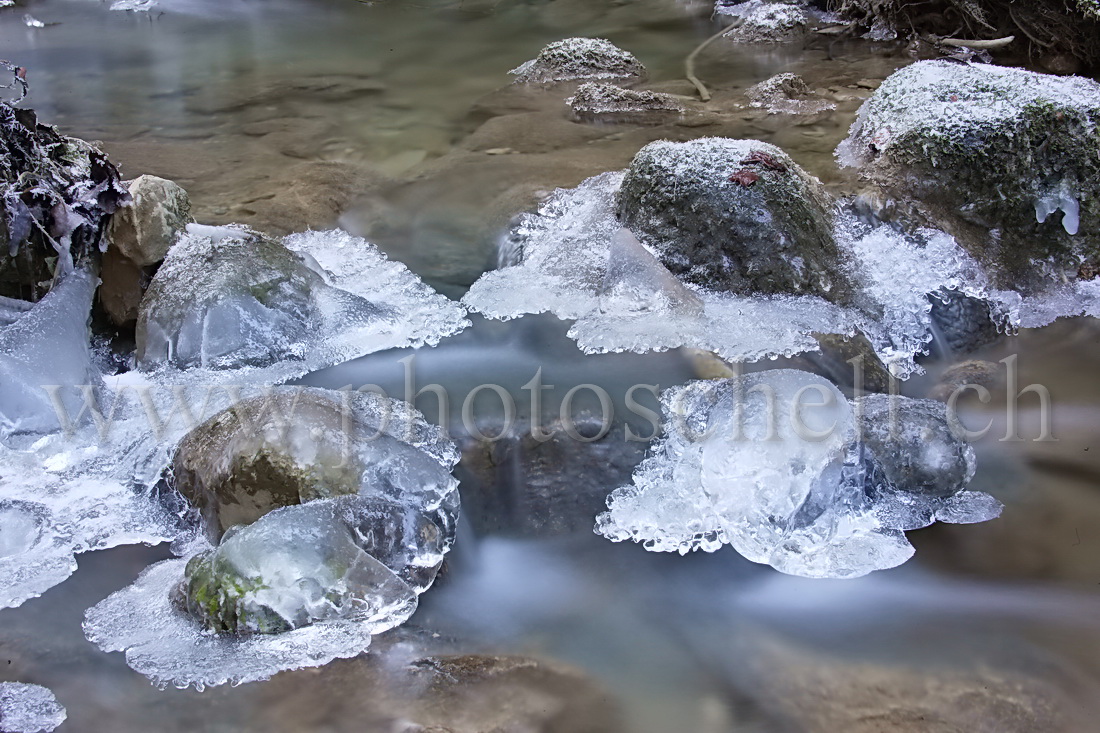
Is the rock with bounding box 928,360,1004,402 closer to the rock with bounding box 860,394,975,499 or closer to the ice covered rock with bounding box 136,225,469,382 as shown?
the rock with bounding box 860,394,975,499

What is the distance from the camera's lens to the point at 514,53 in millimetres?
7867

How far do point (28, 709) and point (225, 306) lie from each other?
5.86 feet

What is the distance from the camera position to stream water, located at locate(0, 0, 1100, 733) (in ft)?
7.73

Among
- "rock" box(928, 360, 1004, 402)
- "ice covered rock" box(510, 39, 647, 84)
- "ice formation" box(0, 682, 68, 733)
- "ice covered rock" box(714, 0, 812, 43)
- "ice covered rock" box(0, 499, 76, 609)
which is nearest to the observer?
"ice formation" box(0, 682, 68, 733)

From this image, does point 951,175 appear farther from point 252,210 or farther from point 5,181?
point 5,181

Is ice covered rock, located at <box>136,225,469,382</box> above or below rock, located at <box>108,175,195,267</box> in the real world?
below

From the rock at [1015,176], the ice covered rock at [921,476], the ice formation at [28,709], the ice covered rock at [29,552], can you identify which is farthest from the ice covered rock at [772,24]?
the ice formation at [28,709]

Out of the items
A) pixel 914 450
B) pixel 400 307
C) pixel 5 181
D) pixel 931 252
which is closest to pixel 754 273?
pixel 931 252

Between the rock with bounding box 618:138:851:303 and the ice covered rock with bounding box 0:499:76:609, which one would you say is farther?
the rock with bounding box 618:138:851:303

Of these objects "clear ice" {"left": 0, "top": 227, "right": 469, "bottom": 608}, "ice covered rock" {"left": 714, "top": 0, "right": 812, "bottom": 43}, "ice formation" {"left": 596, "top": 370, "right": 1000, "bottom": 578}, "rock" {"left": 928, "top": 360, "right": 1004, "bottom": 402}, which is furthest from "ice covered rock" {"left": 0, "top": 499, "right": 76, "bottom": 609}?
"ice covered rock" {"left": 714, "top": 0, "right": 812, "bottom": 43}

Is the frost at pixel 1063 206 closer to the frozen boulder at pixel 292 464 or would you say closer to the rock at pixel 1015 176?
the rock at pixel 1015 176

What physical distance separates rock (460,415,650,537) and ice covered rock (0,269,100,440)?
1.56 metres

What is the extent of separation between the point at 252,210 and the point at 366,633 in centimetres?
312

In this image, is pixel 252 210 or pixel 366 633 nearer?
pixel 366 633
